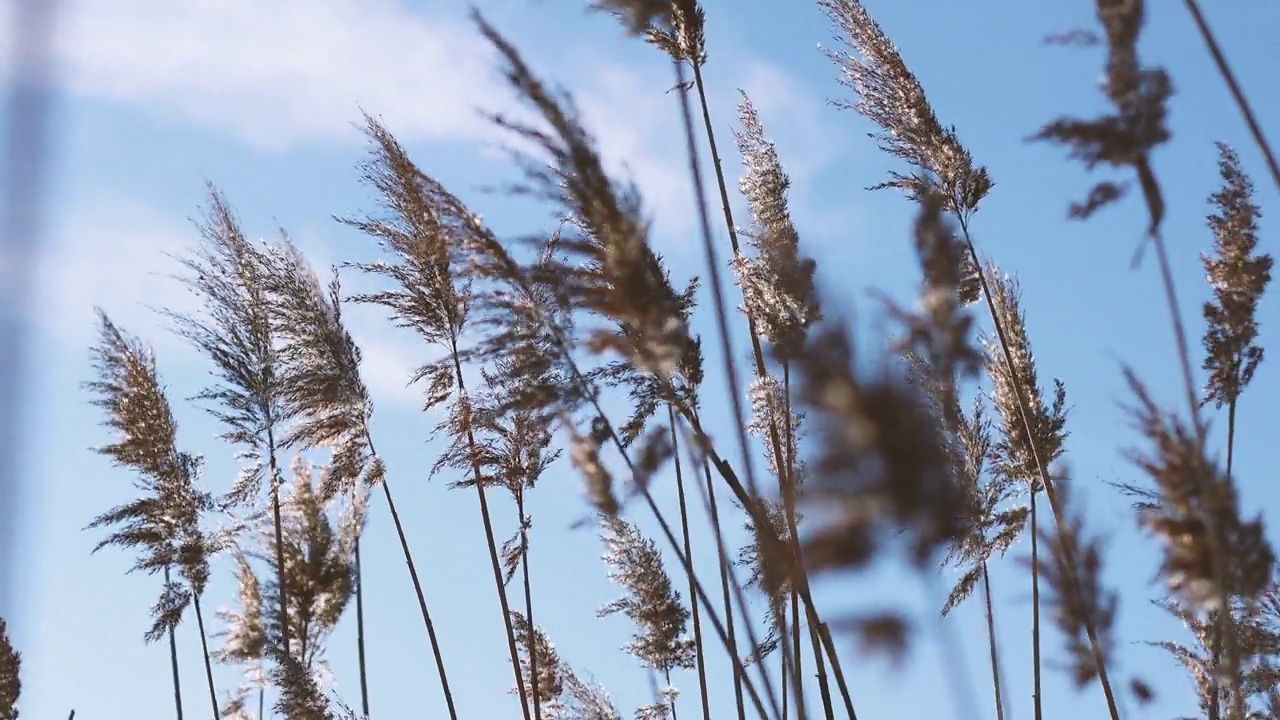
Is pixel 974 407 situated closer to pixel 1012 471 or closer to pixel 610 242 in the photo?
pixel 1012 471

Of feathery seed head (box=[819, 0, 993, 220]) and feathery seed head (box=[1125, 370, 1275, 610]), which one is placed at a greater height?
feathery seed head (box=[819, 0, 993, 220])

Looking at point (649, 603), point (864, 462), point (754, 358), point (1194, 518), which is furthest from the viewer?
point (649, 603)

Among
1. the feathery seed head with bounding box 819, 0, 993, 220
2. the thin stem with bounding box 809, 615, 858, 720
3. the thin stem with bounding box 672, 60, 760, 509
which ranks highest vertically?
the feathery seed head with bounding box 819, 0, 993, 220

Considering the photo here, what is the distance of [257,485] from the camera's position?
7465 millimetres

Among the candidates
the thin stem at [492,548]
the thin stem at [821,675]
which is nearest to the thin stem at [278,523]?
the thin stem at [492,548]

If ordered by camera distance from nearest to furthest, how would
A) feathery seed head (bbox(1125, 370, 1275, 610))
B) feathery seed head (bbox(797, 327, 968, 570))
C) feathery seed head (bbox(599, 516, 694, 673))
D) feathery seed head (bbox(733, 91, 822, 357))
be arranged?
feathery seed head (bbox(797, 327, 968, 570)) < feathery seed head (bbox(1125, 370, 1275, 610)) < feathery seed head (bbox(733, 91, 822, 357)) < feathery seed head (bbox(599, 516, 694, 673))

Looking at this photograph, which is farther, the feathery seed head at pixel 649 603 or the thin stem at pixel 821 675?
the feathery seed head at pixel 649 603

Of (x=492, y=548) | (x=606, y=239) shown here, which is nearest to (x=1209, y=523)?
(x=606, y=239)

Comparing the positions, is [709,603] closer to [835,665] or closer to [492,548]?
[835,665]

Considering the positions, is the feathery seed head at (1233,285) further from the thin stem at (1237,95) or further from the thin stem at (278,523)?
the thin stem at (278,523)

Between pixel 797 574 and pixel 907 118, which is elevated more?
pixel 907 118

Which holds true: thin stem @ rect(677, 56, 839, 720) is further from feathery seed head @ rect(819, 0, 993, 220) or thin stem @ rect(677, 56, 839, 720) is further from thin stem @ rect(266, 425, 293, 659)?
thin stem @ rect(266, 425, 293, 659)

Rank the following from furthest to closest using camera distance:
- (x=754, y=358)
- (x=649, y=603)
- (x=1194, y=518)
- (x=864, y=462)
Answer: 1. (x=649, y=603)
2. (x=754, y=358)
3. (x=1194, y=518)
4. (x=864, y=462)

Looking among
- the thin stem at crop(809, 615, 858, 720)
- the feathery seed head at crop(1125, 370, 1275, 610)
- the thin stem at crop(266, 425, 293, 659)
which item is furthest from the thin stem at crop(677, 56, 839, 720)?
the thin stem at crop(266, 425, 293, 659)
